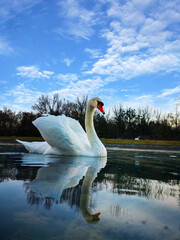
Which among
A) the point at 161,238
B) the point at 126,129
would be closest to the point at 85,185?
the point at 161,238

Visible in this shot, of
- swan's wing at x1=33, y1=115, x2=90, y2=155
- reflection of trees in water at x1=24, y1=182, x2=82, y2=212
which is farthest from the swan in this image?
reflection of trees in water at x1=24, y1=182, x2=82, y2=212

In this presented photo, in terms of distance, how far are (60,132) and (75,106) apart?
40.6 m

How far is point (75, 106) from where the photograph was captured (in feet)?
156

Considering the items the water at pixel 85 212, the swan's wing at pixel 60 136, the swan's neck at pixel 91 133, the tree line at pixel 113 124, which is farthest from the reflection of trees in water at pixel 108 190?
the tree line at pixel 113 124

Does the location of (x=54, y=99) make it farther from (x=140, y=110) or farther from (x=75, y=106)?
(x=140, y=110)

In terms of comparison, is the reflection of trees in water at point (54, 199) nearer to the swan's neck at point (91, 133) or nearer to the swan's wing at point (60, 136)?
the swan's wing at point (60, 136)

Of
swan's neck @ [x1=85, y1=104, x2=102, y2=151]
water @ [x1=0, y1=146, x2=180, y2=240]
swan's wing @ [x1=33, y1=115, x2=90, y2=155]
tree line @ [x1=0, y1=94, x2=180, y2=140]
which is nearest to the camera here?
water @ [x1=0, y1=146, x2=180, y2=240]

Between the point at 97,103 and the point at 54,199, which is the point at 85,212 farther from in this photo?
the point at 97,103

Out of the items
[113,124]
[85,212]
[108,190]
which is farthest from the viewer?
[113,124]

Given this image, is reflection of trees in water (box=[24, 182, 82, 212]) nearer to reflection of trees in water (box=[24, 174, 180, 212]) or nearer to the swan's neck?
reflection of trees in water (box=[24, 174, 180, 212])

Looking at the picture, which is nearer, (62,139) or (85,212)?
(85,212)

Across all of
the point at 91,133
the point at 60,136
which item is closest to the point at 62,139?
the point at 60,136

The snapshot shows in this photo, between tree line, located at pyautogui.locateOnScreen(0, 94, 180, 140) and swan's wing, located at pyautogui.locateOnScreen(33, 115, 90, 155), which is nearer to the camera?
swan's wing, located at pyautogui.locateOnScreen(33, 115, 90, 155)

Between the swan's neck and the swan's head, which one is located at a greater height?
the swan's head
